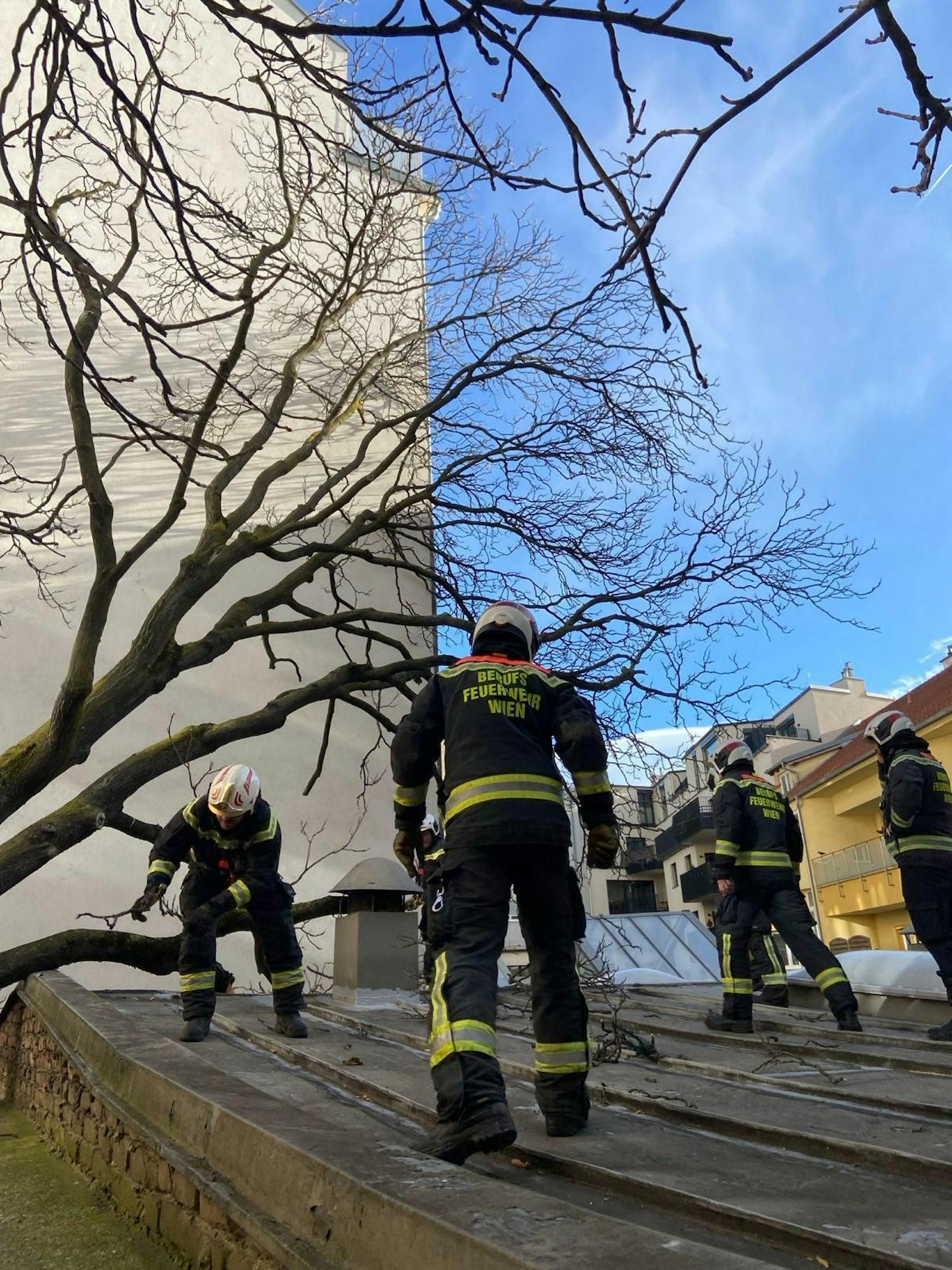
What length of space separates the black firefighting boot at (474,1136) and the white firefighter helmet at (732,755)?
418 cm

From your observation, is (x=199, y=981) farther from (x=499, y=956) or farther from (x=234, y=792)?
(x=499, y=956)

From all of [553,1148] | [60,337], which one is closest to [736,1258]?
[553,1148]

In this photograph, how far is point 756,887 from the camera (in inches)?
240

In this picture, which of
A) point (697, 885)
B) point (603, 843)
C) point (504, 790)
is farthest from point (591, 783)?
point (697, 885)

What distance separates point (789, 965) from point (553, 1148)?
472 inches

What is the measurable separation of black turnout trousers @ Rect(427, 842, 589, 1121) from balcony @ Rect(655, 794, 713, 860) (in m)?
35.7

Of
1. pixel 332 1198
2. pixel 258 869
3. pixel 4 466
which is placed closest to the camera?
pixel 332 1198

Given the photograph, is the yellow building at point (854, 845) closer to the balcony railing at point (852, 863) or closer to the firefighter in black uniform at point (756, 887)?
the balcony railing at point (852, 863)

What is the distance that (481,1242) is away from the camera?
1757mm

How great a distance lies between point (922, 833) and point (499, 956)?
3641 mm

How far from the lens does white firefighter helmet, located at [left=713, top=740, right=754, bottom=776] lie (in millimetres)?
6598

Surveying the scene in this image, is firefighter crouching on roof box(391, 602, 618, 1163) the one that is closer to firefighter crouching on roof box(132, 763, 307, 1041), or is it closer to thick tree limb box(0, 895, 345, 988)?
firefighter crouching on roof box(132, 763, 307, 1041)

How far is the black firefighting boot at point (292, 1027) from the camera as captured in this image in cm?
554

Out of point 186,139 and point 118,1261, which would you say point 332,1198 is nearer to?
point 118,1261
